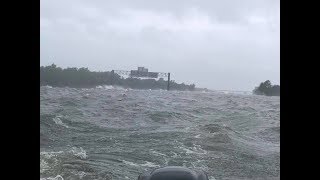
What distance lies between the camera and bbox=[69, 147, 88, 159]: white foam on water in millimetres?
7345

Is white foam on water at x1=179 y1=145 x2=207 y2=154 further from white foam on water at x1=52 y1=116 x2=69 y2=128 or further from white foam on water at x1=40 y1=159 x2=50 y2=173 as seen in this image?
white foam on water at x1=52 y1=116 x2=69 y2=128

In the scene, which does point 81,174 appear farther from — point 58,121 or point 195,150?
point 58,121

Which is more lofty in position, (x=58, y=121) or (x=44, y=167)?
(x=58, y=121)

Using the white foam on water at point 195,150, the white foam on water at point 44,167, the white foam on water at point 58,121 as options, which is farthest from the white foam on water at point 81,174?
the white foam on water at point 58,121

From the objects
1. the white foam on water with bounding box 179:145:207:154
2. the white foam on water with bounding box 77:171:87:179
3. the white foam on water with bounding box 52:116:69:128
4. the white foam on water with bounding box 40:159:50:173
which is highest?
the white foam on water with bounding box 52:116:69:128

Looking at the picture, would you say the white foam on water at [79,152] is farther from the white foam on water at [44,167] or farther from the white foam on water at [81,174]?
the white foam on water at [81,174]

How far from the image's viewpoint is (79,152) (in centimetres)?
766

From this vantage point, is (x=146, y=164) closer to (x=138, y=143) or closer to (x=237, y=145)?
(x=138, y=143)

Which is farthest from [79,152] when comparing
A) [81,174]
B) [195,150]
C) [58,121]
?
[58,121]

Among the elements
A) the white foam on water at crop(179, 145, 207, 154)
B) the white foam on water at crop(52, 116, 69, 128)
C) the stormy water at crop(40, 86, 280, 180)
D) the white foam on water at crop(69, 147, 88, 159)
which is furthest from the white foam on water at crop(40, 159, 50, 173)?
the white foam on water at crop(52, 116, 69, 128)
